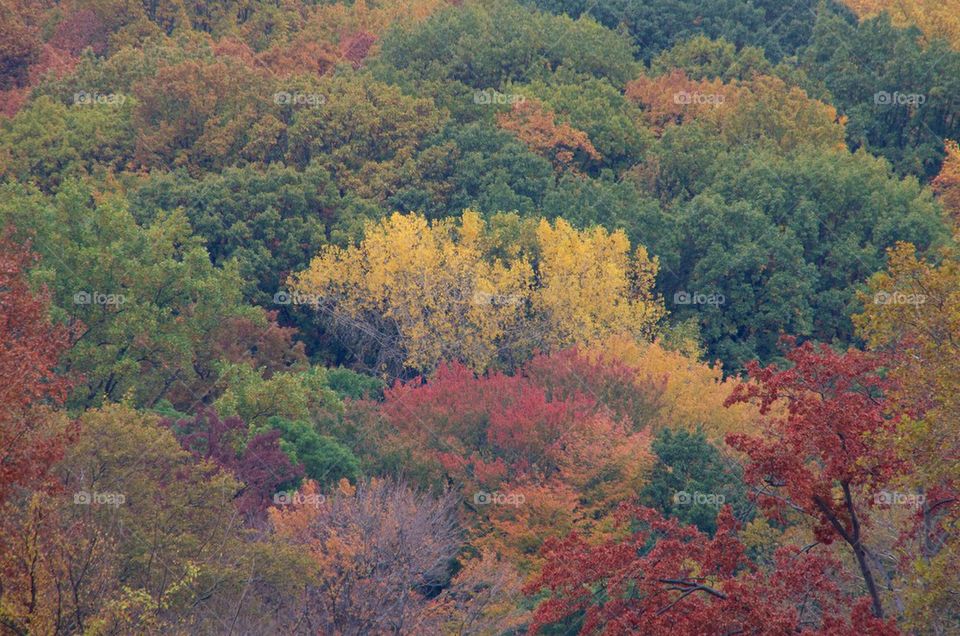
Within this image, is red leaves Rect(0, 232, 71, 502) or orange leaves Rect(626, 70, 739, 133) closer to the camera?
red leaves Rect(0, 232, 71, 502)

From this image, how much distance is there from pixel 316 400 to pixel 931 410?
77.0 feet

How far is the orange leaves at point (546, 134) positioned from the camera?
57750mm

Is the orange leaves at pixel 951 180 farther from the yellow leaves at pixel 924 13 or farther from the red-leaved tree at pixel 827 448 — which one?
the red-leaved tree at pixel 827 448

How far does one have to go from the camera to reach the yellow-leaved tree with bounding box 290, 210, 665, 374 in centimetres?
4572

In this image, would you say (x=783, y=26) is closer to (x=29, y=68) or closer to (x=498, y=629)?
(x=29, y=68)

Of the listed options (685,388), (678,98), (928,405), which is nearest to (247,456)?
(685,388)

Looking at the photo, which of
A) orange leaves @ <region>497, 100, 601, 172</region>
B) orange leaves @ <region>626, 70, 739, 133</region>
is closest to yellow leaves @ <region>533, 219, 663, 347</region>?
orange leaves @ <region>497, 100, 601, 172</region>

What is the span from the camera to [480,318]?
150ft

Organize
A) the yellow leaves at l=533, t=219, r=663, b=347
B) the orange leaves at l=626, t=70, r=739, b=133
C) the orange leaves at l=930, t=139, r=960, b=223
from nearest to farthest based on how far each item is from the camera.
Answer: the yellow leaves at l=533, t=219, r=663, b=347 → the orange leaves at l=930, t=139, r=960, b=223 → the orange leaves at l=626, t=70, r=739, b=133

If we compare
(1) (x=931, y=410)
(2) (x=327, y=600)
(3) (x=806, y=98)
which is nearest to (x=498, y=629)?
(2) (x=327, y=600)

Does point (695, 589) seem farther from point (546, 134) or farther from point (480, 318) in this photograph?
point (546, 134)

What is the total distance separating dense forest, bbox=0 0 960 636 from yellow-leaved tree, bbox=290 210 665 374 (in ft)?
0.54

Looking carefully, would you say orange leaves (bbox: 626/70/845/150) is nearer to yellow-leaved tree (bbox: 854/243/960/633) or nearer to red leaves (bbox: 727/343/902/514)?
red leaves (bbox: 727/343/902/514)

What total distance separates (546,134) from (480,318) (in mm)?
14992
